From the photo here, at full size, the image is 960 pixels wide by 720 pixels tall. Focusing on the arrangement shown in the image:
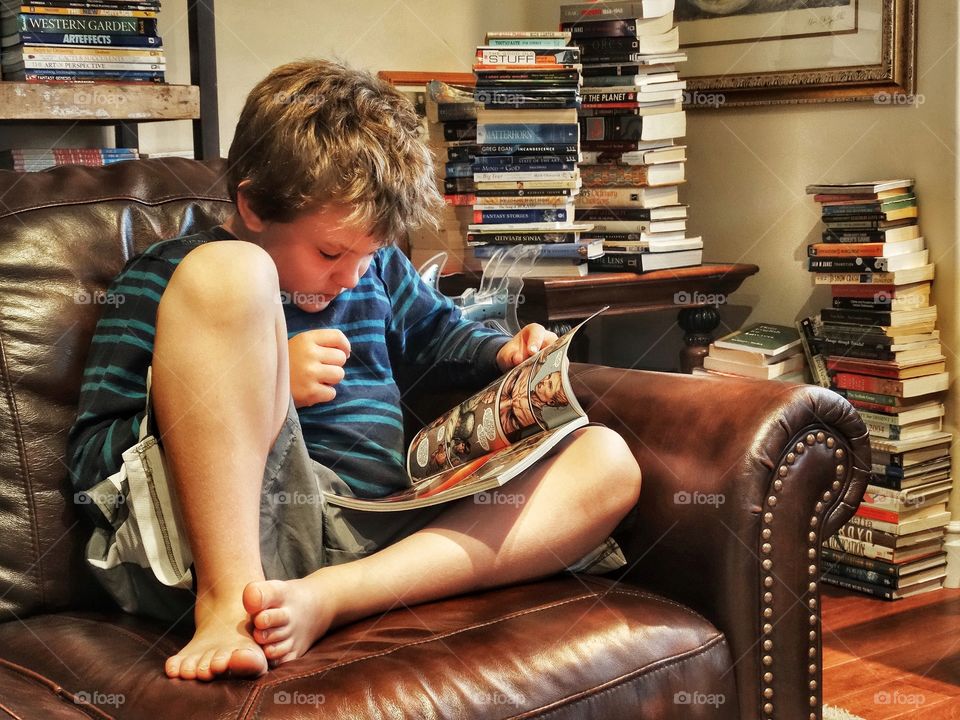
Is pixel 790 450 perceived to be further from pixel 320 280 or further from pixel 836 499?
pixel 320 280

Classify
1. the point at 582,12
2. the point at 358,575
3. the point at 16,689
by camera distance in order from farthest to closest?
the point at 582,12 → the point at 358,575 → the point at 16,689

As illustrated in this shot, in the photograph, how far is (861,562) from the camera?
7.43ft

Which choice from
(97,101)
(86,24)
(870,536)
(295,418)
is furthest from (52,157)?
(870,536)

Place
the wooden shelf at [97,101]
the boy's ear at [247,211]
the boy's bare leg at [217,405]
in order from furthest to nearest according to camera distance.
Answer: the wooden shelf at [97,101] → the boy's ear at [247,211] → the boy's bare leg at [217,405]

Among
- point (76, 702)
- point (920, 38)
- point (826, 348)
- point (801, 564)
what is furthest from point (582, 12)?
point (76, 702)

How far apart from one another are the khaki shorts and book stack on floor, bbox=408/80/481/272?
1144 millimetres

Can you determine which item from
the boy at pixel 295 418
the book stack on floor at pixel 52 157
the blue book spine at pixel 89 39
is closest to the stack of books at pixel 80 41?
the blue book spine at pixel 89 39

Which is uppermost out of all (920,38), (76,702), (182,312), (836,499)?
(920,38)

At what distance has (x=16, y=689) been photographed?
1.02m

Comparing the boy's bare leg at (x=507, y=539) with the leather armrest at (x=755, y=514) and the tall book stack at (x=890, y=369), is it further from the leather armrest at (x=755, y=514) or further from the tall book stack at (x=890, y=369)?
the tall book stack at (x=890, y=369)

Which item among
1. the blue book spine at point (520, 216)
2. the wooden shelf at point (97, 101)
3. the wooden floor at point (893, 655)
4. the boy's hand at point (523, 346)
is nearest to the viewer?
the boy's hand at point (523, 346)

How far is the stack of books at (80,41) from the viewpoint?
1.94m

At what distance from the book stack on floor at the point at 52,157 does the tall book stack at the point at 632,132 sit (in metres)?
0.94

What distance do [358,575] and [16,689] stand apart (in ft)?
1.10
